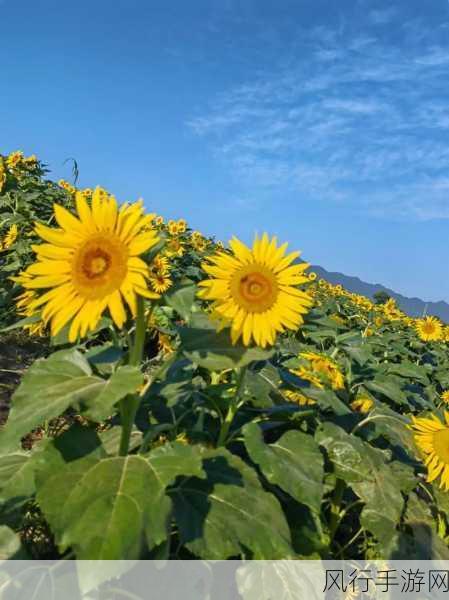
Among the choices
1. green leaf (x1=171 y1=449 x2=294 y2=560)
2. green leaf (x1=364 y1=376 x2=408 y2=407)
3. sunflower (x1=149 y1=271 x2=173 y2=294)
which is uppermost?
sunflower (x1=149 y1=271 x2=173 y2=294)

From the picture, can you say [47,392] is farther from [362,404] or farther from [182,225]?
[182,225]

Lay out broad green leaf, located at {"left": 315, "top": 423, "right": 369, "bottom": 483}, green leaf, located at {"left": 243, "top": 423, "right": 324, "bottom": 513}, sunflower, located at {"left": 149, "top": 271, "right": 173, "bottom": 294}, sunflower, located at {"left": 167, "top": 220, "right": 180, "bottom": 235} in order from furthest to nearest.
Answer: sunflower, located at {"left": 167, "top": 220, "right": 180, "bottom": 235} → sunflower, located at {"left": 149, "top": 271, "right": 173, "bottom": 294} → broad green leaf, located at {"left": 315, "top": 423, "right": 369, "bottom": 483} → green leaf, located at {"left": 243, "top": 423, "right": 324, "bottom": 513}

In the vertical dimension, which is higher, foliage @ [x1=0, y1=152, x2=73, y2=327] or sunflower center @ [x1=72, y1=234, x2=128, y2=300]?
foliage @ [x1=0, y1=152, x2=73, y2=327]

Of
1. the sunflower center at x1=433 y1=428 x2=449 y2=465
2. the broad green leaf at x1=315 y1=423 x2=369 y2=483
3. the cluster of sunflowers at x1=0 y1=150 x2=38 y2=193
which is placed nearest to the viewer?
the broad green leaf at x1=315 y1=423 x2=369 y2=483

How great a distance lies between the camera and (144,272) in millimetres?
1723

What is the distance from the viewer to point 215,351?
1.98 metres

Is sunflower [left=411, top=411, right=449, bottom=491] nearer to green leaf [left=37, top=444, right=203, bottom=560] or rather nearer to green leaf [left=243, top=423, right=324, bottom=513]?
green leaf [left=243, top=423, right=324, bottom=513]

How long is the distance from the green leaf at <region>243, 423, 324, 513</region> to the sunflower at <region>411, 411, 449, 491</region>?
798 mm

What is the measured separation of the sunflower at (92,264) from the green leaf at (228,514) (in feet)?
2.24

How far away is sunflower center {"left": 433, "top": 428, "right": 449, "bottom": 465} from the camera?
2758 mm

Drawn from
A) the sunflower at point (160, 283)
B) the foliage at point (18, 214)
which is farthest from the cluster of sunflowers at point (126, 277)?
the sunflower at point (160, 283)

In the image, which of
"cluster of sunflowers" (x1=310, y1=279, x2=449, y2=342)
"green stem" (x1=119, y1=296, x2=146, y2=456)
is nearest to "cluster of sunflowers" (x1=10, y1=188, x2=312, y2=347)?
"green stem" (x1=119, y1=296, x2=146, y2=456)

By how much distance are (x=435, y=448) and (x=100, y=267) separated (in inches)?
76.0

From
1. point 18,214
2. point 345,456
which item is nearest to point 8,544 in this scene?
point 345,456
